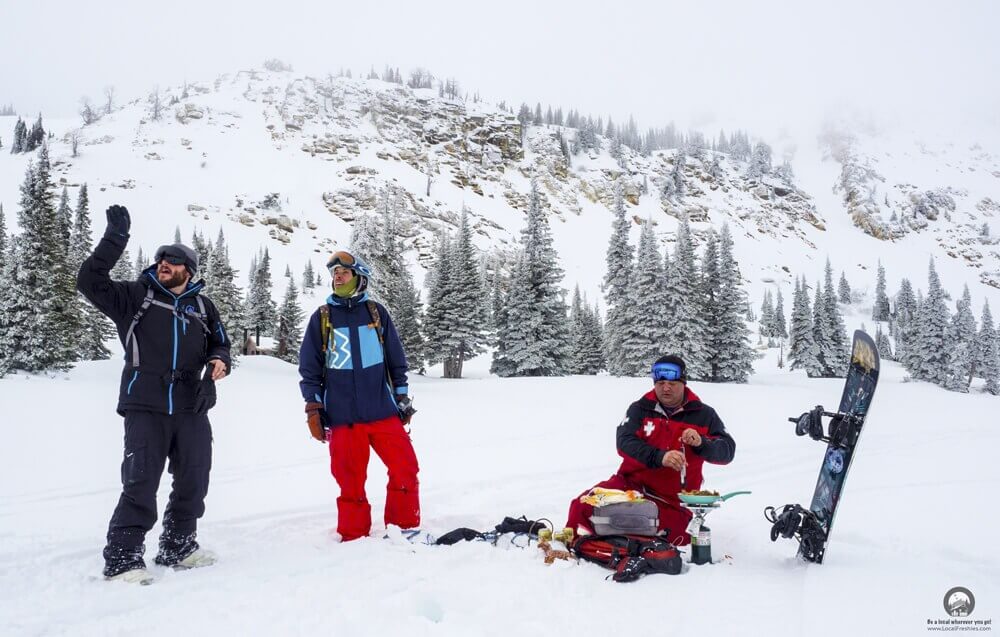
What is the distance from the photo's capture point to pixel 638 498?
4430 mm

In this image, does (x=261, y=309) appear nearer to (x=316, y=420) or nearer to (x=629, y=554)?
(x=316, y=420)

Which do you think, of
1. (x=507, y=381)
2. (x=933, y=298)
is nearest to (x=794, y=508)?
(x=507, y=381)

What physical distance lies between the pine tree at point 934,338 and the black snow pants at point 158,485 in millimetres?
62518

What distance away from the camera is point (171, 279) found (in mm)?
4176

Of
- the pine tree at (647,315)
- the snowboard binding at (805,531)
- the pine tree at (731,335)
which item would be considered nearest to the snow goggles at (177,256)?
the snowboard binding at (805,531)

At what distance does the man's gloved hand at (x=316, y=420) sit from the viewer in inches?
192

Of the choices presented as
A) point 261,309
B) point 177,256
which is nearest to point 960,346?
point 177,256

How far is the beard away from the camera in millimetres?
4141

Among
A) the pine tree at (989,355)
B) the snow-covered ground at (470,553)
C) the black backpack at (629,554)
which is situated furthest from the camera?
the pine tree at (989,355)

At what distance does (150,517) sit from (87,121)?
7342 inches

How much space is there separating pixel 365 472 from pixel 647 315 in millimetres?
29561

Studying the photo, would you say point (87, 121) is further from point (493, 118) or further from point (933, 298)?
point (933, 298)

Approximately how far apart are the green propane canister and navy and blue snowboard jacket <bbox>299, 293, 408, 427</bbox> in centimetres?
284

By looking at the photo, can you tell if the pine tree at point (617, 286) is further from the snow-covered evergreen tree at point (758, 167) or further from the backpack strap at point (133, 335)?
the snow-covered evergreen tree at point (758, 167)
